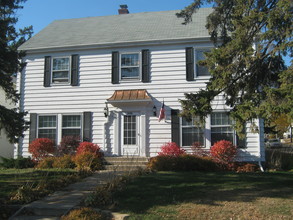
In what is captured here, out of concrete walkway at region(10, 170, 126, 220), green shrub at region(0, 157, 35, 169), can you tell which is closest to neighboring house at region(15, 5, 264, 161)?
green shrub at region(0, 157, 35, 169)

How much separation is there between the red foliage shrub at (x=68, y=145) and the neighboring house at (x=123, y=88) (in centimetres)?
60

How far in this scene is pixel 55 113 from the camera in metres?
14.9

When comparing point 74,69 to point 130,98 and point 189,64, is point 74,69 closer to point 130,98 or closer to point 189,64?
point 130,98

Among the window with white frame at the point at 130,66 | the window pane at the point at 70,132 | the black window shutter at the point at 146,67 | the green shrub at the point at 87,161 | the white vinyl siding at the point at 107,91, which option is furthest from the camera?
the window pane at the point at 70,132

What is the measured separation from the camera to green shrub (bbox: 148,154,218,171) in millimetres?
11844

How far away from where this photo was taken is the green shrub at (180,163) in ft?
38.9

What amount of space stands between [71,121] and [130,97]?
3257mm

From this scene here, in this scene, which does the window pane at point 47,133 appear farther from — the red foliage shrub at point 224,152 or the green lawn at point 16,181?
the red foliage shrub at point 224,152

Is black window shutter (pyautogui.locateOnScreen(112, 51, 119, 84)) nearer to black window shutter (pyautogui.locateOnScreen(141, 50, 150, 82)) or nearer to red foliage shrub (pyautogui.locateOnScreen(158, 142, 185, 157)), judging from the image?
black window shutter (pyautogui.locateOnScreen(141, 50, 150, 82))

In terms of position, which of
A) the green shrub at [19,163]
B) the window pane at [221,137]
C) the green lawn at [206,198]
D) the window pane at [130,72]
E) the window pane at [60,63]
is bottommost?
the green lawn at [206,198]

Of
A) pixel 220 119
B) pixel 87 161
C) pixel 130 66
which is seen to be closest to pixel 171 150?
pixel 220 119

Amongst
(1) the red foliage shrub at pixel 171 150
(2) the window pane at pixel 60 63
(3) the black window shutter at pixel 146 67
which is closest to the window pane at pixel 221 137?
(1) the red foliage shrub at pixel 171 150

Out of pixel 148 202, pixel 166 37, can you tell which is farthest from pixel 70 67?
pixel 148 202

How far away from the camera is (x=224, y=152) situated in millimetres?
12531
